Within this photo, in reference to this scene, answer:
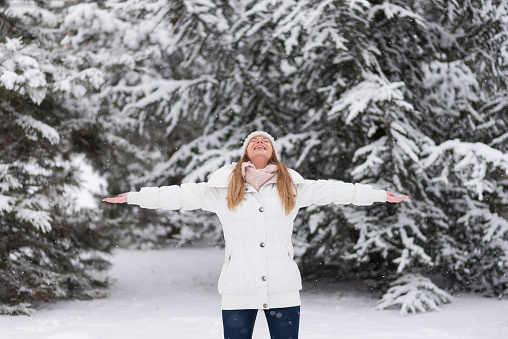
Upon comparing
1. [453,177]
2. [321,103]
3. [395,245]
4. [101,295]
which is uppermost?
[321,103]

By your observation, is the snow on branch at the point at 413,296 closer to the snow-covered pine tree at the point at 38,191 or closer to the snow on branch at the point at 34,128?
the snow-covered pine tree at the point at 38,191

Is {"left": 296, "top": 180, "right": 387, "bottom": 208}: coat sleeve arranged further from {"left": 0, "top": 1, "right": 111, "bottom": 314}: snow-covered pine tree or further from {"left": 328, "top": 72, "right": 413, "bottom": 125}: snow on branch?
{"left": 0, "top": 1, "right": 111, "bottom": 314}: snow-covered pine tree

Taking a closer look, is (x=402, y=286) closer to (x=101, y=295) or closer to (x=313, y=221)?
(x=313, y=221)

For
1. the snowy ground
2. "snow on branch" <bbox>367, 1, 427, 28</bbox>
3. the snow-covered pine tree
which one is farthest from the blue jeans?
"snow on branch" <bbox>367, 1, 427, 28</bbox>

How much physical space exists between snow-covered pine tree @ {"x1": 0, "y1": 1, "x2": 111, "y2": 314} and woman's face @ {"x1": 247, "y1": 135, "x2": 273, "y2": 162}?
4.66 m

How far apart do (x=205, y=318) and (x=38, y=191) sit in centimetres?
297

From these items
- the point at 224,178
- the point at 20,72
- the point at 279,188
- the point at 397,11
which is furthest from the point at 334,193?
the point at 20,72

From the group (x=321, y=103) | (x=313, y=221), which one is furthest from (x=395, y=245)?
(x=321, y=103)

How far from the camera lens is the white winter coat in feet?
11.3

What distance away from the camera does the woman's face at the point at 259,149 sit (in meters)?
3.69

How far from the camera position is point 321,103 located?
30.3 ft

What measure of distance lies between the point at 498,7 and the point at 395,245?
12.7 ft

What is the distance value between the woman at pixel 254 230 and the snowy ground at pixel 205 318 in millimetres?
2037

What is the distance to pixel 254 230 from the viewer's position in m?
3.50
